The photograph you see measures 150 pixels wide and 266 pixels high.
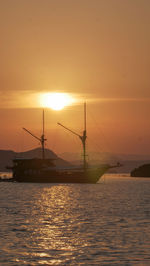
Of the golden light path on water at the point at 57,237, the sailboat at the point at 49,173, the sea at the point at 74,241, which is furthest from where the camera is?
the sailboat at the point at 49,173

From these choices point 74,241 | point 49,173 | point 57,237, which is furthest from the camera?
point 49,173

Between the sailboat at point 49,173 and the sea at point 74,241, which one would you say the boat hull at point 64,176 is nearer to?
the sailboat at point 49,173

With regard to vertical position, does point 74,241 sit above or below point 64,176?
below

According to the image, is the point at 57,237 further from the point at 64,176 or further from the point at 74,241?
the point at 64,176

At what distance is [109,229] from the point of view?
1412 inches

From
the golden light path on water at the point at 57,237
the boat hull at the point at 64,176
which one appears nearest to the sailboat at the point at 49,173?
the boat hull at the point at 64,176

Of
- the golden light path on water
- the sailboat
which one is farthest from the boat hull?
the golden light path on water

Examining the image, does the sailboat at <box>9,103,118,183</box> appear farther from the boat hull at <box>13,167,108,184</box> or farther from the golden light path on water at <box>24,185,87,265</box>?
the golden light path on water at <box>24,185,87,265</box>

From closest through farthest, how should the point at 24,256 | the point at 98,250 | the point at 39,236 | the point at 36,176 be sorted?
the point at 24,256, the point at 98,250, the point at 39,236, the point at 36,176

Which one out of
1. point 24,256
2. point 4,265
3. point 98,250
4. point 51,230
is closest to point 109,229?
point 51,230

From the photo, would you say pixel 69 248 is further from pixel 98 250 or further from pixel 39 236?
pixel 39 236

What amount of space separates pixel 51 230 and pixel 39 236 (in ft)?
11.8

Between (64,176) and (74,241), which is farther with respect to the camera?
(64,176)

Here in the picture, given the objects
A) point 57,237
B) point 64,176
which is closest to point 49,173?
point 64,176
